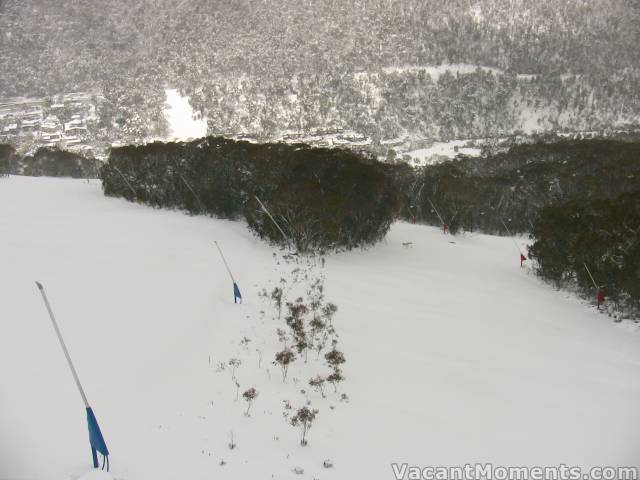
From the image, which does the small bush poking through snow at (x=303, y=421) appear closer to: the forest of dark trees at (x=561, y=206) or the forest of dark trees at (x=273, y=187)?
the forest of dark trees at (x=561, y=206)

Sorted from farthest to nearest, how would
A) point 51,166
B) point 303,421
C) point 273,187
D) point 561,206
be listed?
point 51,166
point 273,187
point 561,206
point 303,421

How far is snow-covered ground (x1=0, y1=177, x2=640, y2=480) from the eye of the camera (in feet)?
29.0

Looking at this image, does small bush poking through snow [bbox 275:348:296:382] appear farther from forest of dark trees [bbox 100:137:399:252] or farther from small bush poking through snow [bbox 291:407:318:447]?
forest of dark trees [bbox 100:137:399:252]

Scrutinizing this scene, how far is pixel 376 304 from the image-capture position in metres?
19.1

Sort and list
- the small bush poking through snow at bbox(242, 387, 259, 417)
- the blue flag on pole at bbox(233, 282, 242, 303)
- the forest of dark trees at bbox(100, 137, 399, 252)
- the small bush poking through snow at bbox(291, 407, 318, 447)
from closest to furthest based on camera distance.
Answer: the small bush poking through snow at bbox(291, 407, 318, 447) → the small bush poking through snow at bbox(242, 387, 259, 417) → the blue flag on pole at bbox(233, 282, 242, 303) → the forest of dark trees at bbox(100, 137, 399, 252)

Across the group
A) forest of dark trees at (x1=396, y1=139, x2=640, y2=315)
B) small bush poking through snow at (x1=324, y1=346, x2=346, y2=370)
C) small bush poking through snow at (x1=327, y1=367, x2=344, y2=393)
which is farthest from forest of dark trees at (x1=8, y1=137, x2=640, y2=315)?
small bush poking through snow at (x1=327, y1=367, x2=344, y2=393)

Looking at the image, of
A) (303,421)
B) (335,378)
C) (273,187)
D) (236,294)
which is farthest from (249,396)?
(273,187)

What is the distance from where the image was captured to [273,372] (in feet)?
40.5

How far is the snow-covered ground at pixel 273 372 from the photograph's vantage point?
8.84 metres

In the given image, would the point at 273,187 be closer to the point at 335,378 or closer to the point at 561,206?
the point at 561,206

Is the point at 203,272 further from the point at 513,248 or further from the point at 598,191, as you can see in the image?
the point at 598,191

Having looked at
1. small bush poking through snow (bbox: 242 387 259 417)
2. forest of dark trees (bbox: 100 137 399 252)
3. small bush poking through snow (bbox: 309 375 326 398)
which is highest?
forest of dark trees (bbox: 100 137 399 252)

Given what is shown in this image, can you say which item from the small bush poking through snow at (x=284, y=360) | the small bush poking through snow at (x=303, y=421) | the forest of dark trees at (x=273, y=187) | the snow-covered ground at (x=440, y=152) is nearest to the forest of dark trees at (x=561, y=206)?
the forest of dark trees at (x=273, y=187)

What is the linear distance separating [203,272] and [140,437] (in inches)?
461
